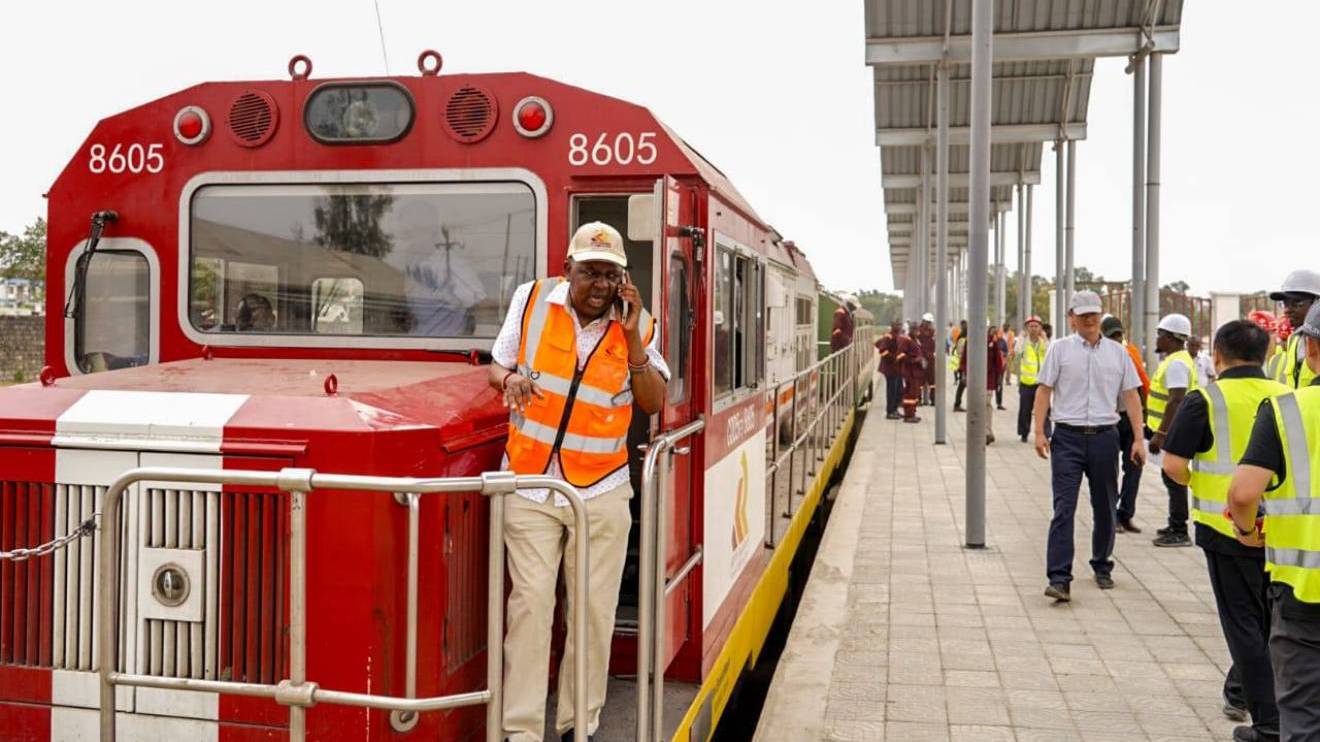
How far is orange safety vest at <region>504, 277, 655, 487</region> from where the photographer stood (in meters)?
3.41

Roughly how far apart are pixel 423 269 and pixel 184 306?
0.95 meters

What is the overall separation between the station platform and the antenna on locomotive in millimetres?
3356

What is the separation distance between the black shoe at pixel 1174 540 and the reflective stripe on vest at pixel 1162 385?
0.91 metres

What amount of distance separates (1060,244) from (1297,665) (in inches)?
924

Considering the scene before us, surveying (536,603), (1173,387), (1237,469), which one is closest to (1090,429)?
(1173,387)

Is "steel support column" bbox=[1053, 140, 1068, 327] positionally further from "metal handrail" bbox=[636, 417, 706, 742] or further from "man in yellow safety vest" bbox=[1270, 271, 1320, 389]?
"metal handrail" bbox=[636, 417, 706, 742]

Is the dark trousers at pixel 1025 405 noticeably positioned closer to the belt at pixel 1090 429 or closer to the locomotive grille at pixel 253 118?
the belt at pixel 1090 429

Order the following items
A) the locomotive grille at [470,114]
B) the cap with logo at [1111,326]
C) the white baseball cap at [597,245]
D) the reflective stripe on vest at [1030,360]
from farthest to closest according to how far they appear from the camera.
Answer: the reflective stripe on vest at [1030,360]
the cap with logo at [1111,326]
the locomotive grille at [470,114]
the white baseball cap at [597,245]

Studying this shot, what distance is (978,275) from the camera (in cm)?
951

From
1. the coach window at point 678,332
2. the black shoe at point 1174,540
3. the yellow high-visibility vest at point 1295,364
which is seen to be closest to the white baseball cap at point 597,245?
the coach window at point 678,332

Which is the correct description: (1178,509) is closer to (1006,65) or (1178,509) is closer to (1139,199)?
(1139,199)

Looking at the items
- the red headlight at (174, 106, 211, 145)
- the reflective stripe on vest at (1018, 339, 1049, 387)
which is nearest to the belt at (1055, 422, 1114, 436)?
the red headlight at (174, 106, 211, 145)

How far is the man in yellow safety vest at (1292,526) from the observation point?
365cm

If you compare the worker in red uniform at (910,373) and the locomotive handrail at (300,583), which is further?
the worker in red uniform at (910,373)
